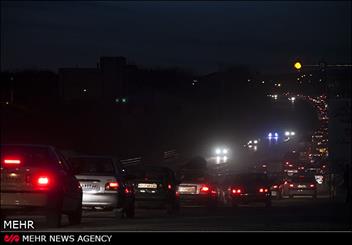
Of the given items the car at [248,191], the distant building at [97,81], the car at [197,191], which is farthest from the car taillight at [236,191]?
the distant building at [97,81]

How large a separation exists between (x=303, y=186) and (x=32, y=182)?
1247 inches

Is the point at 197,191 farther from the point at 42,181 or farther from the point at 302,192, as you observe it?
the point at 42,181

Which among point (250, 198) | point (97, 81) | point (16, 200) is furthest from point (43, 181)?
point (97, 81)

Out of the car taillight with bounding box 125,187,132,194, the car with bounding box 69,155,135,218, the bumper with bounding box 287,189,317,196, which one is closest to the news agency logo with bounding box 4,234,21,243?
the car with bounding box 69,155,135,218

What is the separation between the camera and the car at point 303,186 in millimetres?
46562

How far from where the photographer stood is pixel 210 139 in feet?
323

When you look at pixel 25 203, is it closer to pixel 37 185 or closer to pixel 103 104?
pixel 37 185

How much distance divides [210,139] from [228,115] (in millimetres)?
12544

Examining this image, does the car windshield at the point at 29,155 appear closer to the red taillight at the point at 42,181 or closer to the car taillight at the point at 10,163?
the car taillight at the point at 10,163

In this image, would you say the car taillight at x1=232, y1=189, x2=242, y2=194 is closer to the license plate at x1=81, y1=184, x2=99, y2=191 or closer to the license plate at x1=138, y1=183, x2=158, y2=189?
the license plate at x1=138, y1=183, x2=158, y2=189

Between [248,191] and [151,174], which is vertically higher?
[151,174]

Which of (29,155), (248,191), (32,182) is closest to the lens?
(32,182)

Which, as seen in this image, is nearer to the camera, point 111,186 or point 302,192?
point 111,186

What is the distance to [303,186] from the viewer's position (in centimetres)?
4659
